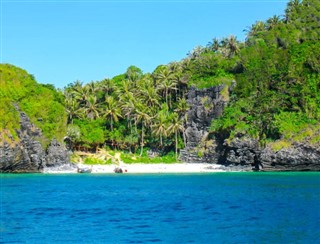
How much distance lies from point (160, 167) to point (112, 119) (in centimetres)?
2220

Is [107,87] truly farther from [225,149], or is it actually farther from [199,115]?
[225,149]

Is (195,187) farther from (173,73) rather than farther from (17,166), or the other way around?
(173,73)

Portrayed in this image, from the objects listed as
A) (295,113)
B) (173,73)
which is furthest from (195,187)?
(173,73)

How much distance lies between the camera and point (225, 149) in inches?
4050

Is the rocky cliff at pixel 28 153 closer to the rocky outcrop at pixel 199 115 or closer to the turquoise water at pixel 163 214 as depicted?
the rocky outcrop at pixel 199 115

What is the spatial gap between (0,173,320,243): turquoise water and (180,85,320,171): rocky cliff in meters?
30.7

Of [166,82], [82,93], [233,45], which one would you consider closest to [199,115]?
[166,82]

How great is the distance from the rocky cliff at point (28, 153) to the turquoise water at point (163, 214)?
3080cm

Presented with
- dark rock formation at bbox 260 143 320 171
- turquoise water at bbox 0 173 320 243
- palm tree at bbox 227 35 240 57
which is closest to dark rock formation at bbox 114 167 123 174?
dark rock formation at bbox 260 143 320 171

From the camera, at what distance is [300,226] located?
32.3 meters

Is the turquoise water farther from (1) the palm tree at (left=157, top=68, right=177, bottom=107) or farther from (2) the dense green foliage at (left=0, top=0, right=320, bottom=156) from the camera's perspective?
(1) the palm tree at (left=157, top=68, right=177, bottom=107)

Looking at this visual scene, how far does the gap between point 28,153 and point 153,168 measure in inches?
1027

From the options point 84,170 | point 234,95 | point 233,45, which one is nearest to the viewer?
point 84,170

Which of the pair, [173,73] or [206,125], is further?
[173,73]
